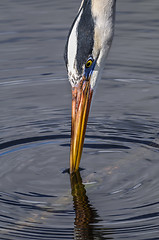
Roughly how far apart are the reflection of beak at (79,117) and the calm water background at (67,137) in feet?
0.57

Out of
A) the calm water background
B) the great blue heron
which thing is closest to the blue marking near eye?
the great blue heron

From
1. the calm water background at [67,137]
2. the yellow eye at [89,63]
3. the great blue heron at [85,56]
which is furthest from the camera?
the yellow eye at [89,63]

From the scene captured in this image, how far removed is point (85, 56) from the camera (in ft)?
17.4

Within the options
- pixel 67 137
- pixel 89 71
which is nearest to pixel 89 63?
pixel 89 71

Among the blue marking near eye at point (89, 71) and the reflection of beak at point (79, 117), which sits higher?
the blue marking near eye at point (89, 71)

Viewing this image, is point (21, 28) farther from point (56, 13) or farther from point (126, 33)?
point (126, 33)

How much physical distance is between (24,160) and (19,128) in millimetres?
749

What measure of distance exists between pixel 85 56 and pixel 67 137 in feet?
3.49

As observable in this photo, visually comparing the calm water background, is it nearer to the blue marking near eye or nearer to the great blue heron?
the great blue heron

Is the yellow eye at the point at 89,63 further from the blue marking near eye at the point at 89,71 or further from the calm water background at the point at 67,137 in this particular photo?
the calm water background at the point at 67,137

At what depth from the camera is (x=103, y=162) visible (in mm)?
5418

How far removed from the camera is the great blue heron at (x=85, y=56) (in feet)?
17.0

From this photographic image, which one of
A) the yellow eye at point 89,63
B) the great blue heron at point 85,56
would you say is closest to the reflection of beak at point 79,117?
the great blue heron at point 85,56

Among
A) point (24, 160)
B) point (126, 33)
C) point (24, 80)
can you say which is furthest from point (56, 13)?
point (24, 160)
